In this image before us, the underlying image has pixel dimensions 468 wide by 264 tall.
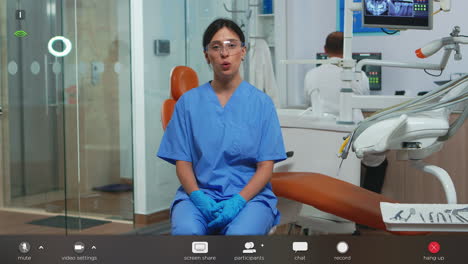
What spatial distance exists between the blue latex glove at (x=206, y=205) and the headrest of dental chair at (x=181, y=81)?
0.57m

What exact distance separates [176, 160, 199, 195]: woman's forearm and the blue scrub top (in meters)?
0.01

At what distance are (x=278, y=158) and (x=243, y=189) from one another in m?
0.09

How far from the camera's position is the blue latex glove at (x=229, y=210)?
785mm

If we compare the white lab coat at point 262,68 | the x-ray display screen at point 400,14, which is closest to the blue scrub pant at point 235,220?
the x-ray display screen at point 400,14

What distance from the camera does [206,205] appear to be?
81cm

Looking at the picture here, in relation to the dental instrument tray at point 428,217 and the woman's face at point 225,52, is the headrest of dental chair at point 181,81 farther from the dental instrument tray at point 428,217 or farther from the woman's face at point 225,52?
the dental instrument tray at point 428,217

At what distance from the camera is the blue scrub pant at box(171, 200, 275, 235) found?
0.76 meters

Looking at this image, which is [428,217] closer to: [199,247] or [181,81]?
[199,247]

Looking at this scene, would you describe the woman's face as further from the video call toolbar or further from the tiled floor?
the video call toolbar

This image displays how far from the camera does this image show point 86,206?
81.4 inches

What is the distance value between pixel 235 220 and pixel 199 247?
526mm

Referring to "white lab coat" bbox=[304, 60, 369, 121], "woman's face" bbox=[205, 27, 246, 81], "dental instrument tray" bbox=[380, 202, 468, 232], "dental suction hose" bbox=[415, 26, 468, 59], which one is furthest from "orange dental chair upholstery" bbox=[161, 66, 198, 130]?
"dental instrument tray" bbox=[380, 202, 468, 232]

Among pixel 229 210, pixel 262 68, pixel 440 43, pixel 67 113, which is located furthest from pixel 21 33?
pixel 262 68

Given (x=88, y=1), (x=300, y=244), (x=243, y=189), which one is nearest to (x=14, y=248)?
(x=300, y=244)
